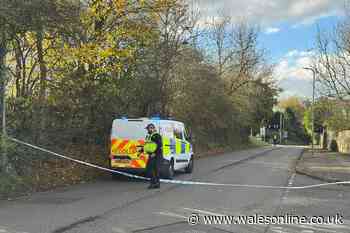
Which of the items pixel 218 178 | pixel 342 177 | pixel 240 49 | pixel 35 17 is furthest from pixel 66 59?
pixel 240 49

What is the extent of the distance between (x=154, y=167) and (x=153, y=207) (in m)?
3.35

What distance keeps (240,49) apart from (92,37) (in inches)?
1431

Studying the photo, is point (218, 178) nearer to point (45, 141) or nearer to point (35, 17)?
point (45, 141)

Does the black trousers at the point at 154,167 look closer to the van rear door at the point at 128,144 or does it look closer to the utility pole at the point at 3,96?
the van rear door at the point at 128,144

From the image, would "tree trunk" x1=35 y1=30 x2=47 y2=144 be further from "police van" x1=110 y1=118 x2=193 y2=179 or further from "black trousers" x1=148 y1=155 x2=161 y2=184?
"black trousers" x1=148 y1=155 x2=161 y2=184

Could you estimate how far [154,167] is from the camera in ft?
44.1

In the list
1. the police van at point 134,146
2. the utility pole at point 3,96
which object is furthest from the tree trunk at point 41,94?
the police van at point 134,146

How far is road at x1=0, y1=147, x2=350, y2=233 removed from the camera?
26.4 ft

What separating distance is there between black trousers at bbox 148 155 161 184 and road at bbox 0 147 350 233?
0.38m

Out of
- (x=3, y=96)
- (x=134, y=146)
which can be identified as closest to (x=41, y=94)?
(x=3, y=96)

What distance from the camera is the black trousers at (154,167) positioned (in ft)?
44.0

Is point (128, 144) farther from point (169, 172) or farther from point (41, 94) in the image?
point (41, 94)

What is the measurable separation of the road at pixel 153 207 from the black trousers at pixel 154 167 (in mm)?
382

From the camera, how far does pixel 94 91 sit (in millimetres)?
17516
